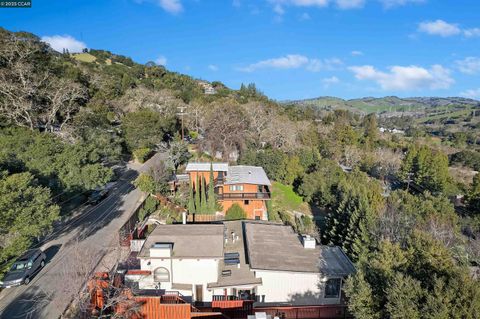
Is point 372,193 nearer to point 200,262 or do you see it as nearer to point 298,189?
point 298,189

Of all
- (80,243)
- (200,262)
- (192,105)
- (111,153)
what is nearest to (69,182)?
(80,243)

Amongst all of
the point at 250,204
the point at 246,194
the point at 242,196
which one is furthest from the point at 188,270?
the point at 250,204

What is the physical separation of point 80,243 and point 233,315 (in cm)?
1348

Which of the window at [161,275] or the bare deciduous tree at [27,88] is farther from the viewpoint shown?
the bare deciduous tree at [27,88]

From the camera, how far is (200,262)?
46.3 ft

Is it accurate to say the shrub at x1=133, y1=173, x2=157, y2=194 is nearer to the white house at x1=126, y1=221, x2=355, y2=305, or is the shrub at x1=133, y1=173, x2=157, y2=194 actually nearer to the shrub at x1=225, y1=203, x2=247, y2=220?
the shrub at x1=225, y1=203, x2=247, y2=220

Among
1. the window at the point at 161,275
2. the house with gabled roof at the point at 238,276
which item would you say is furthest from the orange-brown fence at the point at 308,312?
the window at the point at 161,275

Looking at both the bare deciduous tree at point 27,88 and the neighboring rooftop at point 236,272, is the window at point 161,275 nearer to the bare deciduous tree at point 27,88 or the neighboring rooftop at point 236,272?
the neighboring rooftop at point 236,272

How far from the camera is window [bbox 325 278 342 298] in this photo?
560 inches


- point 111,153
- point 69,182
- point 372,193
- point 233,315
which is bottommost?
point 233,315

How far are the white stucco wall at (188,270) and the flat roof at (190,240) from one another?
Result: 35 cm

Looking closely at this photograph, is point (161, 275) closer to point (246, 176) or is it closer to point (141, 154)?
point (246, 176)

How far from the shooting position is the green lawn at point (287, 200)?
1277 inches

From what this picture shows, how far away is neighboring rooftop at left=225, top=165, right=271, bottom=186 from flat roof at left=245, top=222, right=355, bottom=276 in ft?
29.5
